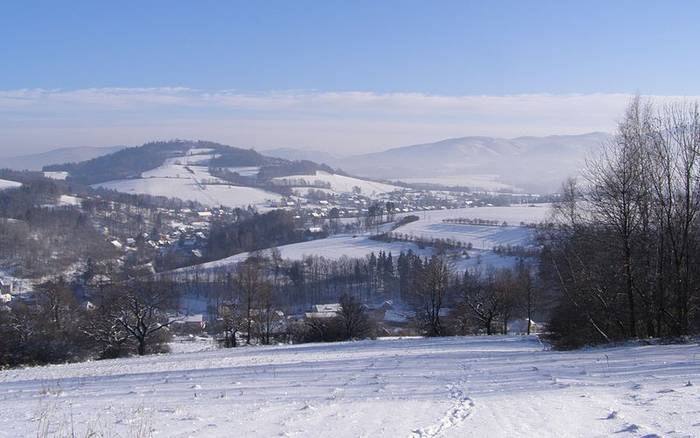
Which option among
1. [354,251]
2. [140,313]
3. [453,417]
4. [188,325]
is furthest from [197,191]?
[453,417]

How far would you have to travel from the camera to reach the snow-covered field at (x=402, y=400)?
6.51 metres

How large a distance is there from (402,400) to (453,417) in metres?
1.44

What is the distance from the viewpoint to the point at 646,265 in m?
16.3

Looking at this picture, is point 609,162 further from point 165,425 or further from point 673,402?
point 165,425

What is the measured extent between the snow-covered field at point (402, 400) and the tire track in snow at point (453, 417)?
0.02 meters

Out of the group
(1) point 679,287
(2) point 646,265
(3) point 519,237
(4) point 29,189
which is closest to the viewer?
(1) point 679,287

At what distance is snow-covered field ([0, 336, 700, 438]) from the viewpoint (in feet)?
21.4

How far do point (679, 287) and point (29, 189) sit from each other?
462 feet

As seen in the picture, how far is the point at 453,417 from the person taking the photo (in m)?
7.02

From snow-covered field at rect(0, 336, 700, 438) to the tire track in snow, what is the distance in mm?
23

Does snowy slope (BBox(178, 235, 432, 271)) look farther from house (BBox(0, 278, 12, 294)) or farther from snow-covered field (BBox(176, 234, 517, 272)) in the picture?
house (BBox(0, 278, 12, 294))

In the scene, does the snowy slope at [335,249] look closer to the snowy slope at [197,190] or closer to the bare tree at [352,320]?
the bare tree at [352,320]

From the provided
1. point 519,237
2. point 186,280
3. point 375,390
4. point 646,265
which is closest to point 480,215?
point 519,237

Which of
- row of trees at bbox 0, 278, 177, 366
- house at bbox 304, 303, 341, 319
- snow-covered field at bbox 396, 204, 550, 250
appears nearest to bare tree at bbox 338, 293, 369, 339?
house at bbox 304, 303, 341, 319
